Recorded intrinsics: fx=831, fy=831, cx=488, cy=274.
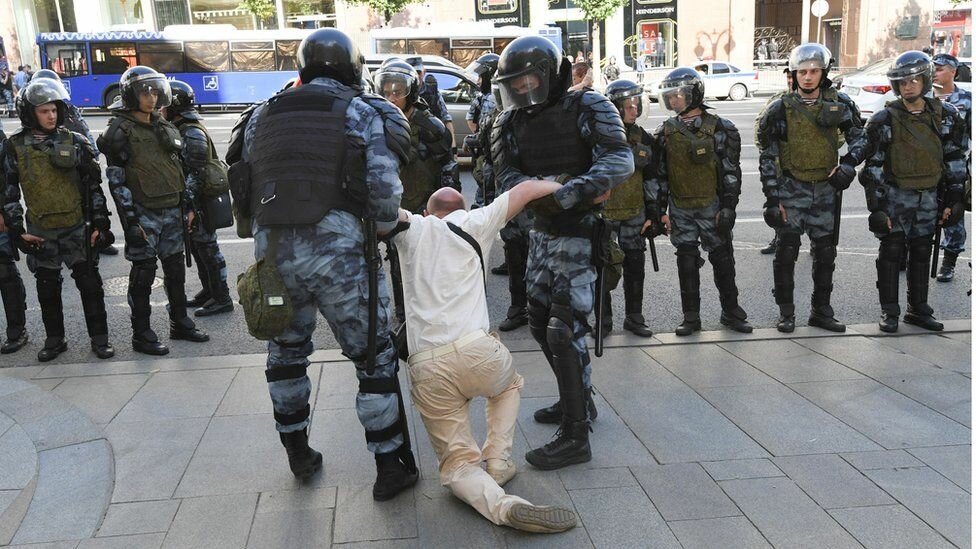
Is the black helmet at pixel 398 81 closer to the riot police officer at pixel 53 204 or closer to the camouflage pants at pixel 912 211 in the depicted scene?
the riot police officer at pixel 53 204

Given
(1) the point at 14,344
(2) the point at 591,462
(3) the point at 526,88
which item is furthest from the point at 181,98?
(2) the point at 591,462

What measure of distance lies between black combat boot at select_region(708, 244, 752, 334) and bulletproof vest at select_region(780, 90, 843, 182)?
2.44ft

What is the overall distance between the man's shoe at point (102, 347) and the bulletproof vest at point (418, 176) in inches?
90.4

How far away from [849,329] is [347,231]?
4080mm

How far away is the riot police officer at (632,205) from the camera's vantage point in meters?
5.91

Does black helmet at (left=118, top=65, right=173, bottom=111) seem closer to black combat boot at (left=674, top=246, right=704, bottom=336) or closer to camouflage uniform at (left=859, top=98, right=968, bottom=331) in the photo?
black combat boot at (left=674, top=246, right=704, bottom=336)

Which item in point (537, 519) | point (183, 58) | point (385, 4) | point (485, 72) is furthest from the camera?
point (385, 4)

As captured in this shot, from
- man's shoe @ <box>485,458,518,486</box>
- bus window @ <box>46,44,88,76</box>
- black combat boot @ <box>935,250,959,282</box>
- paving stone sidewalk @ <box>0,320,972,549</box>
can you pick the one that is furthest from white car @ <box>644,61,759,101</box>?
man's shoe @ <box>485,458,518,486</box>

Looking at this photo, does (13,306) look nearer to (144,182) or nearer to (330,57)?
(144,182)

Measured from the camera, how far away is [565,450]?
379 cm

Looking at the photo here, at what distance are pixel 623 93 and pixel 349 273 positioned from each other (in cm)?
324

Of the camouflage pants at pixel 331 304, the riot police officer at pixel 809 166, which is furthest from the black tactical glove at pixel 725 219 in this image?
the camouflage pants at pixel 331 304

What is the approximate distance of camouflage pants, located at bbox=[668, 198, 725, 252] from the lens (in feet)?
19.3

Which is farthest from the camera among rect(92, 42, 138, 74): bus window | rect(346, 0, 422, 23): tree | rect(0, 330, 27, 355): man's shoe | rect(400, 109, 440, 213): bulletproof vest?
rect(346, 0, 422, 23): tree
